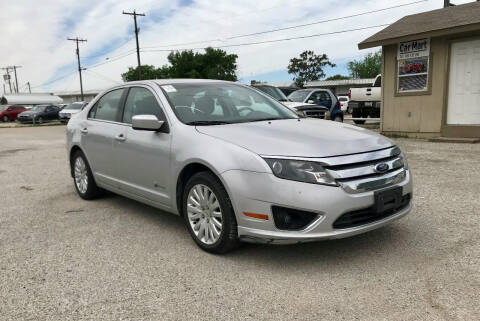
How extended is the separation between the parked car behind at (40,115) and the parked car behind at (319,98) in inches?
921

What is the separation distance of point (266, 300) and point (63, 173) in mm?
6523

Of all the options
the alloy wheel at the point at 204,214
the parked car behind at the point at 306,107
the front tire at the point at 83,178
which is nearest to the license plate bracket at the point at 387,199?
the alloy wheel at the point at 204,214

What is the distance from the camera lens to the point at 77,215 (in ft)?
17.0

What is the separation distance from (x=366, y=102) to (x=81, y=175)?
52.1ft

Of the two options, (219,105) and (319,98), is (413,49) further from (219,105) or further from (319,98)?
(219,105)

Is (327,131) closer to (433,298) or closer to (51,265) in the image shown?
(433,298)

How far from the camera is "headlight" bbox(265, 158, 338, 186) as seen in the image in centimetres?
320

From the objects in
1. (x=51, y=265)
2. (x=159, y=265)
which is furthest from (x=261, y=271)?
(x=51, y=265)

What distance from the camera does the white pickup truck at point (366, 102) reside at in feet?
62.2

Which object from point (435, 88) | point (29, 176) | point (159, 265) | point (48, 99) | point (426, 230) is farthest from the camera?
point (48, 99)

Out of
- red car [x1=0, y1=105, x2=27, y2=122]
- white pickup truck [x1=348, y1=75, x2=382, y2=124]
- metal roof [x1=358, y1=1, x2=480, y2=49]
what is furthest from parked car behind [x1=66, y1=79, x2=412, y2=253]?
red car [x1=0, y1=105, x2=27, y2=122]

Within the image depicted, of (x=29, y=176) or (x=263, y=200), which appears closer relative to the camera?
(x=263, y=200)

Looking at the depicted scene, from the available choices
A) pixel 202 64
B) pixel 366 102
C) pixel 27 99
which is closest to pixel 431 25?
pixel 366 102

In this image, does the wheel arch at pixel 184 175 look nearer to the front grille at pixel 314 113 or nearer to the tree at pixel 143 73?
the front grille at pixel 314 113
